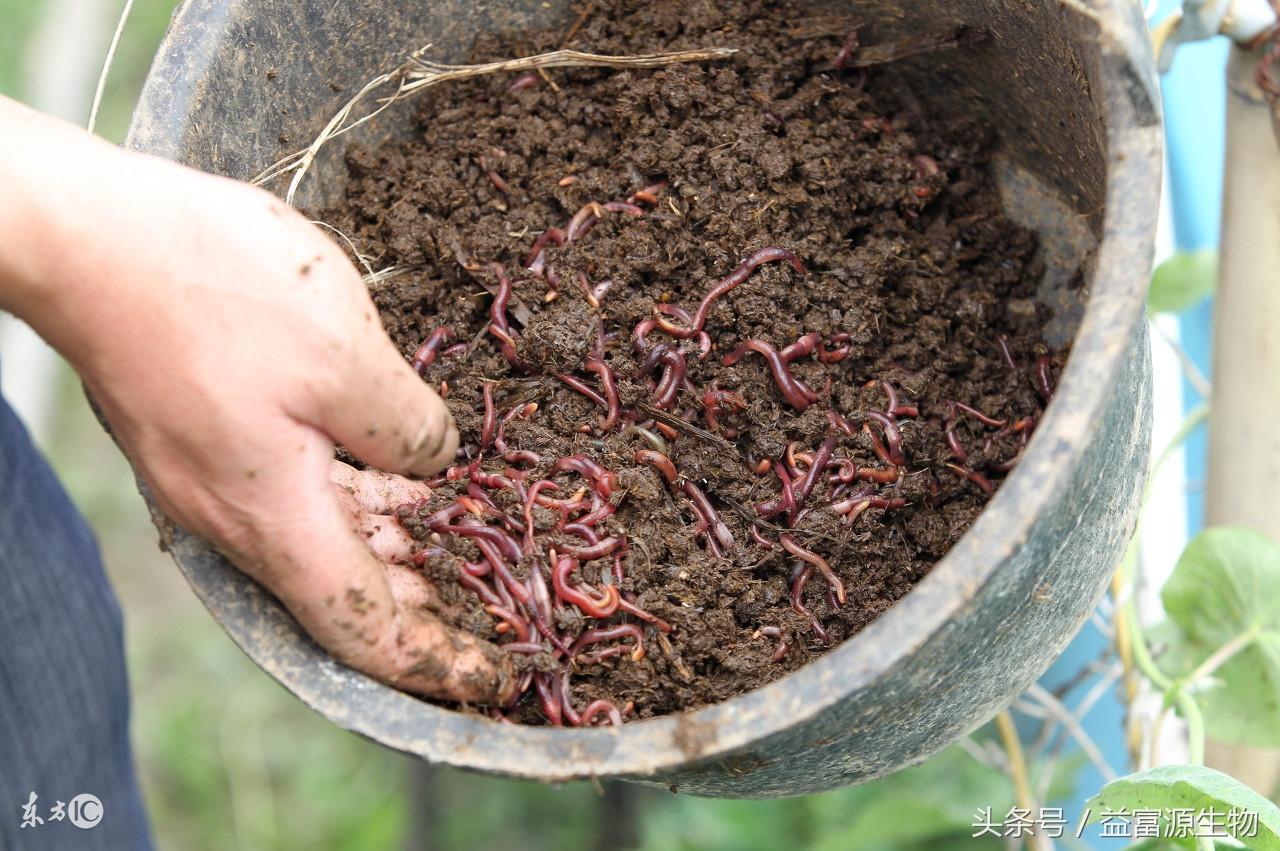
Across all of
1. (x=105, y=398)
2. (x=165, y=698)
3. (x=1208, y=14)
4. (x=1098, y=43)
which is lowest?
(x=165, y=698)

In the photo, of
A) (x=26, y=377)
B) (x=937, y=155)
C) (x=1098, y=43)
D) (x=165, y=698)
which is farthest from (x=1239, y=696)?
(x=26, y=377)

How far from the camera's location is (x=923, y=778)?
3842 millimetres

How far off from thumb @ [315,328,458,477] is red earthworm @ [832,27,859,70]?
1545 mm

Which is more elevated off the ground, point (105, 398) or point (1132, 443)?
point (105, 398)

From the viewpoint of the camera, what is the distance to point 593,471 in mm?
2441

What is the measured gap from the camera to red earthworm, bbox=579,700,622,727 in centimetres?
216

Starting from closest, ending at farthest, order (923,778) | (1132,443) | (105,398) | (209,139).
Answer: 1. (105,398)
2. (1132,443)
3. (209,139)
4. (923,778)

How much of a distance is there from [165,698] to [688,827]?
2893 mm

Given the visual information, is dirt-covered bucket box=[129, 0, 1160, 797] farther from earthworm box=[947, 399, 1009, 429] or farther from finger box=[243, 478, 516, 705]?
earthworm box=[947, 399, 1009, 429]

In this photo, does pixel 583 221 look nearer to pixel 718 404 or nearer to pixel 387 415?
pixel 718 404

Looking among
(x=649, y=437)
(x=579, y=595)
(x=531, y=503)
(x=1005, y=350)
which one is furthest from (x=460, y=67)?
(x=1005, y=350)

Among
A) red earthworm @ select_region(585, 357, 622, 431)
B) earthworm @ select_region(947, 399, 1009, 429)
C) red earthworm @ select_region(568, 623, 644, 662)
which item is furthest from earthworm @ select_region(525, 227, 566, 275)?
earthworm @ select_region(947, 399, 1009, 429)

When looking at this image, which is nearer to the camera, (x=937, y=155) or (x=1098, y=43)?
(x=1098, y=43)

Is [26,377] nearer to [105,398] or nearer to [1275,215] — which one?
[105,398]
